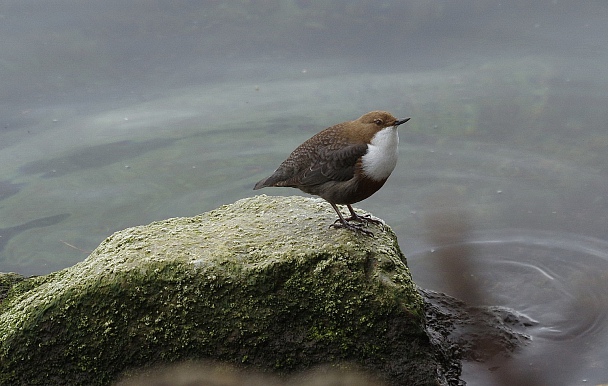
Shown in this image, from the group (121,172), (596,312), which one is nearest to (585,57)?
(596,312)

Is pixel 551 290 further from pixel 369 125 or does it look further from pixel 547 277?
pixel 369 125

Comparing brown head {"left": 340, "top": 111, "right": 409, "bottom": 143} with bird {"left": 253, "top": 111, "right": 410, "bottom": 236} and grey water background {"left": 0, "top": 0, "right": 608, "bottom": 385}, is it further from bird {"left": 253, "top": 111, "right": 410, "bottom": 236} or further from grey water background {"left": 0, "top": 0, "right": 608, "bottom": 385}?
grey water background {"left": 0, "top": 0, "right": 608, "bottom": 385}

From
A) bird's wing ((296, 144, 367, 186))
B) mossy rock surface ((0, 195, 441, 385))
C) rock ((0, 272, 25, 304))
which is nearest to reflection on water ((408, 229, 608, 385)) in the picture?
mossy rock surface ((0, 195, 441, 385))

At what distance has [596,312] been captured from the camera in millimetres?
4945

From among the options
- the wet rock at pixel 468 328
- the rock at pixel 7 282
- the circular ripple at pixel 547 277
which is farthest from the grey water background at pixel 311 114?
the rock at pixel 7 282

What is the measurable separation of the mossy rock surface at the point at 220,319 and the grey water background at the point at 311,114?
164 cm

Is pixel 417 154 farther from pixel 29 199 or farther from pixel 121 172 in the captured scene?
pixel 29 199

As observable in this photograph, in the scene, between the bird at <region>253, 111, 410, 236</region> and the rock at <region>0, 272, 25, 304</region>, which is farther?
the rock at <region>0, 272, 25, 304</region>

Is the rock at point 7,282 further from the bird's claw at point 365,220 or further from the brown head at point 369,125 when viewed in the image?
the brown head at point 369,125

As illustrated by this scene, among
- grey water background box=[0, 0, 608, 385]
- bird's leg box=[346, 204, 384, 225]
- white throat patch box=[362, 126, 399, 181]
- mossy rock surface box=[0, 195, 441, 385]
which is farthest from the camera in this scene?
grey water background box=[0, 0, 608, 385]

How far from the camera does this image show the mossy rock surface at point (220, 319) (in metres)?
3.54

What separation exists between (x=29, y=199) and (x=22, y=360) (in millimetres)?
3561

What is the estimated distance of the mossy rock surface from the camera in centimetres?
354

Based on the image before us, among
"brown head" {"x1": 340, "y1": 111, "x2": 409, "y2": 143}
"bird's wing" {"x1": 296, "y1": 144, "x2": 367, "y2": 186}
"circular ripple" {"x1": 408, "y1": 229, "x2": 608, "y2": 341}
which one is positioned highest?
"brown head" {"x1": 340, "y1": 111, "x2": 409, "y2": 143}
